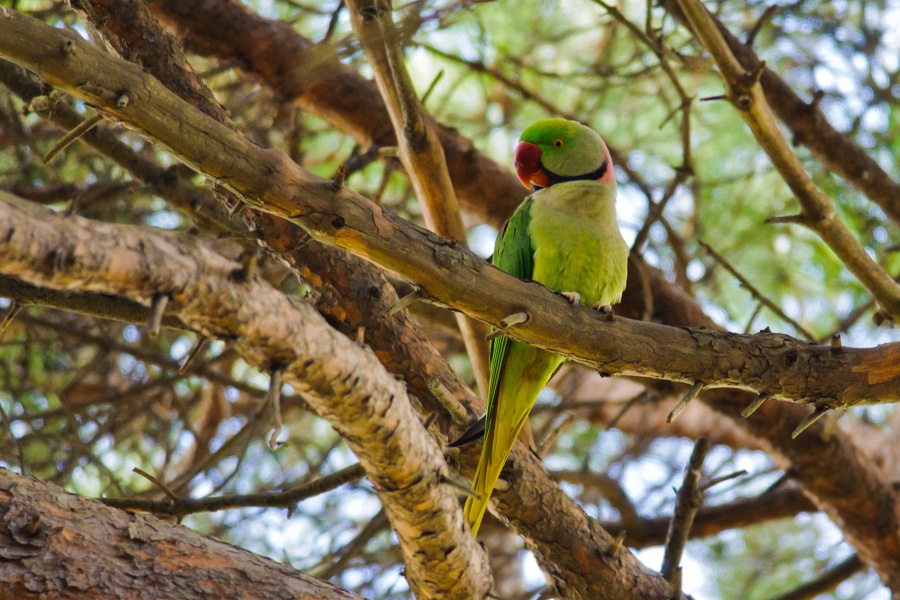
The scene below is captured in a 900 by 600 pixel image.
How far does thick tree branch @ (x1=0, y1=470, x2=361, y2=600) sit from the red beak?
2239 millimetres

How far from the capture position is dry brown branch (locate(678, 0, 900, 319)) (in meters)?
3.04

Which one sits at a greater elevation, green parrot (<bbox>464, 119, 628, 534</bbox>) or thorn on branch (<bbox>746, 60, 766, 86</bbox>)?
thorn on branch (<bbox>746, 60, 766, 86</bbox>)

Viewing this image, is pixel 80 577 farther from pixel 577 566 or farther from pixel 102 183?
pixel 102 183

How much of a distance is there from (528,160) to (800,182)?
1.23 m

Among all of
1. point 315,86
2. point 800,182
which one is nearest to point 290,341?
point 800,182

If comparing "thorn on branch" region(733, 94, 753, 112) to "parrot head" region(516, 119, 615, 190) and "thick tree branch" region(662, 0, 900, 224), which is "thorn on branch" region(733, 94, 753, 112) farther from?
"thick tree branch" region(662, 0, 900, 224)

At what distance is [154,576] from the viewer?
208 centimetres

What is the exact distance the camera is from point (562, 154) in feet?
12.4

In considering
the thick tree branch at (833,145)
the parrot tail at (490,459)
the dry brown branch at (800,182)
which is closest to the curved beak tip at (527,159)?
the dry brown branch at (800,182)

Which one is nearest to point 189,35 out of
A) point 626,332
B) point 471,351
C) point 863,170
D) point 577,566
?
point 471,351

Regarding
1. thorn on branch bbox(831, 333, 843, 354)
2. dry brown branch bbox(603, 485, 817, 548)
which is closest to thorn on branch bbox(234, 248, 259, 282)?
thorn on branch bbox(831, 333, 843, 354)

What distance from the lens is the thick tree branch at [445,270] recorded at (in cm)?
177

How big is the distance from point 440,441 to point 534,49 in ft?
12.1

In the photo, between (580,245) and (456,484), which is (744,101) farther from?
(456,484)
